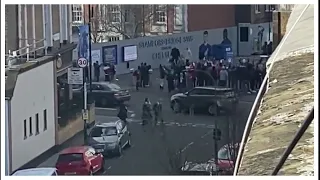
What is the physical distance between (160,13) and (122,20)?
0.17m

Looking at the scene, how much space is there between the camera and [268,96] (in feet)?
9.06

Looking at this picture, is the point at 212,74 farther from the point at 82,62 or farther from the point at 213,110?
the point at 82,62

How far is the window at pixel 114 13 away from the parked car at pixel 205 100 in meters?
0.41

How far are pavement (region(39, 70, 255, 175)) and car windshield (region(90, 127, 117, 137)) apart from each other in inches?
1.7

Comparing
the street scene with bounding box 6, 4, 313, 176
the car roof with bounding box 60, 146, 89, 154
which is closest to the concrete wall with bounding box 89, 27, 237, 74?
the street scene with bounding box 6, 4, 313, 176

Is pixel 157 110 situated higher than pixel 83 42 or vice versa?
pixel 83 42

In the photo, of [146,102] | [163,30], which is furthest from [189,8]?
[146,102]

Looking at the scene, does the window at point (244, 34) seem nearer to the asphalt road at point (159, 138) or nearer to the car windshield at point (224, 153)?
the asphalt road at point (159, 138)

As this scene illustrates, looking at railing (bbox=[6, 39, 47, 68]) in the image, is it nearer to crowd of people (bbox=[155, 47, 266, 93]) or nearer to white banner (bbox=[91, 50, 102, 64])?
white banner (bbox=[91, 50, 102, 64])

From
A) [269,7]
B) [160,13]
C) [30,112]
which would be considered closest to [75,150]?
[30,112]

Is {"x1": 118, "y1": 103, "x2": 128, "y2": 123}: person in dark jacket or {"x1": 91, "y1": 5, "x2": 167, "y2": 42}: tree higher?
{"x1": 91, "y1": 5, "x2": 167, "y2": 42}: tree

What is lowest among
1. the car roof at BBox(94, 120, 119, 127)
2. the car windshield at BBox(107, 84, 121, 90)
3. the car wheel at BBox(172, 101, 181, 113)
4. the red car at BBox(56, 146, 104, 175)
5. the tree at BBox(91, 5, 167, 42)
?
the red car at BBox(56, 146, 104, 175)

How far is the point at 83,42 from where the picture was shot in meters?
2.81

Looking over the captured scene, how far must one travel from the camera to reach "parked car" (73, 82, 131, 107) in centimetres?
281
